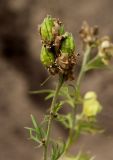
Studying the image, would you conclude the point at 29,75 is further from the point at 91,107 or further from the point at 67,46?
the point at 67,46

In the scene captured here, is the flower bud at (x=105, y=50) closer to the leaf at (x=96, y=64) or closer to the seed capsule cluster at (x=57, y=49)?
the leaf at (x=96, y=64)

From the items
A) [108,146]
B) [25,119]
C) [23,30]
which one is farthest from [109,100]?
[23,30]

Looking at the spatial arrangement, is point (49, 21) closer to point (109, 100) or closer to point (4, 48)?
point (109, 100)

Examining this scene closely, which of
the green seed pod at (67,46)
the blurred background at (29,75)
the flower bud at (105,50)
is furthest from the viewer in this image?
the blurred background at (29,75)

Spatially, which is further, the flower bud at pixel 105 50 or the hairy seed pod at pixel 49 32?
the flower bud at pixel 105 50

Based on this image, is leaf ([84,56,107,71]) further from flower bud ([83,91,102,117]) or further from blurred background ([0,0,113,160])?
blurred background ([0,0,113,160])

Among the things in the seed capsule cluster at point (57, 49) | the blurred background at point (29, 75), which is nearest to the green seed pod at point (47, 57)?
the seed capsule cluster at point (57, 49)
